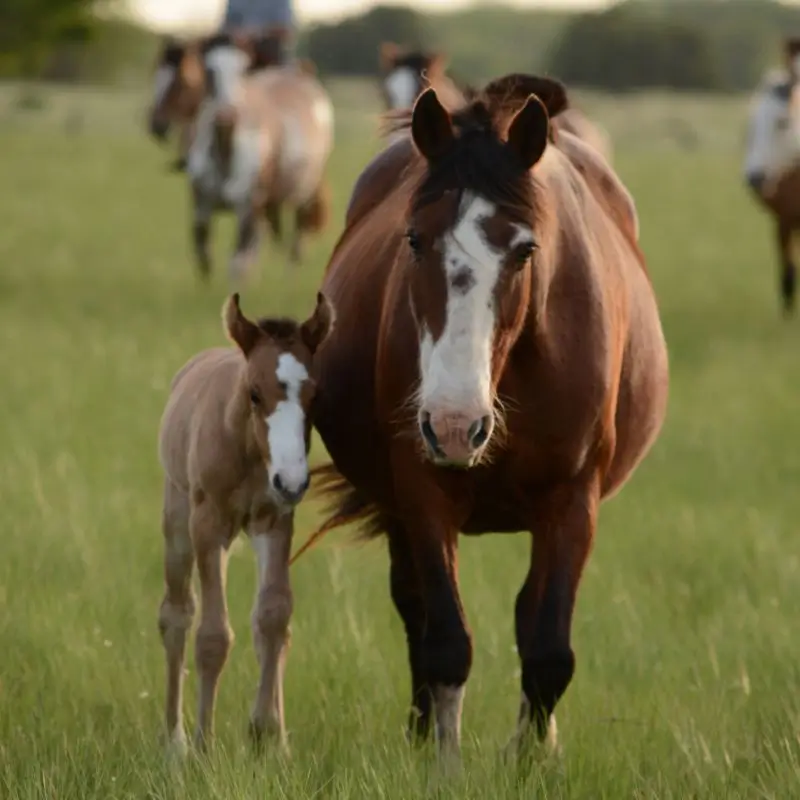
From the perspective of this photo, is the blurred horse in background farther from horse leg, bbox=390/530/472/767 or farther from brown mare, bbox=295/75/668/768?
horse leg, bbox=390/530/472/767

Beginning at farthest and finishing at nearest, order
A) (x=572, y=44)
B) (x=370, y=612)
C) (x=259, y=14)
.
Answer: (x=572, y=44), (x=259, y=14), (x=370, y=612)

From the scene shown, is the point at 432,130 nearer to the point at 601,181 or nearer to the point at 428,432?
the point at 428,432

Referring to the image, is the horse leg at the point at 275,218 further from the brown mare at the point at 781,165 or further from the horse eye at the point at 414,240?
the horse eye at the point at 414,240

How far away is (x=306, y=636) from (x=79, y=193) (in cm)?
2088

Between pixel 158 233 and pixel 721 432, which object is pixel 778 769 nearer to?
pixel 721 432

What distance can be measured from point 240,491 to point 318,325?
0.47 m

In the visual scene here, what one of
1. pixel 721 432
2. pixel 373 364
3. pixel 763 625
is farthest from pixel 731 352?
pixel 373 364

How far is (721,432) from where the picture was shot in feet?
34.1

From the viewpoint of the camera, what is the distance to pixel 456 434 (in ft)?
13.2

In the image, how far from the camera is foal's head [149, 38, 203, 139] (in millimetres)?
18141

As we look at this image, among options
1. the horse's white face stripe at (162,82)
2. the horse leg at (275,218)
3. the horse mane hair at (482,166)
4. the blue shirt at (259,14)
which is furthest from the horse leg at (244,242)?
the horse mane hair at (482,166)

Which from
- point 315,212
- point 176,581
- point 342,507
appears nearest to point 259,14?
point 315,212

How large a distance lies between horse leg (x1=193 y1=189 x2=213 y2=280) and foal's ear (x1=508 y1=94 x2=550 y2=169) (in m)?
12.1

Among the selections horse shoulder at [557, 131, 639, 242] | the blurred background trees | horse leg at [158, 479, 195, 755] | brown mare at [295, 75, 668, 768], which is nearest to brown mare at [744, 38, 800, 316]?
horse shoulder at [557, 131, 639, 242]
